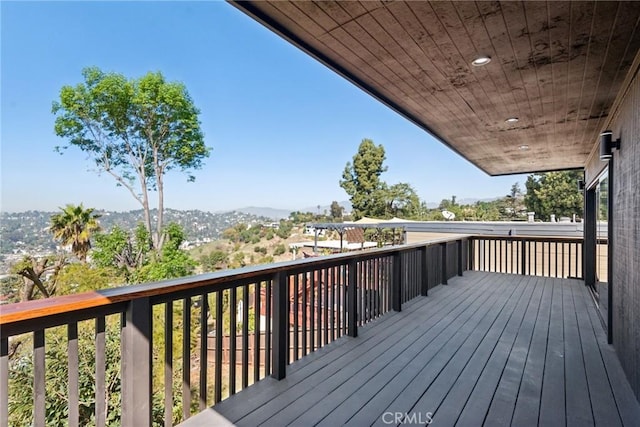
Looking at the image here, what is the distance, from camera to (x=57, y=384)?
5715 mm

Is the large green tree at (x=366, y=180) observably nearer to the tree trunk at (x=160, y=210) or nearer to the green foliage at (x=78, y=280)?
the tree trunk at (x=160, y=210)

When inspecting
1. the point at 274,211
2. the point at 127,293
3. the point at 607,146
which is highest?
the point at 607,146

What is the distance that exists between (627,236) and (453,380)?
177 cm

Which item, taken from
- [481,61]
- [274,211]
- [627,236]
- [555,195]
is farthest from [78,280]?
[274,211]

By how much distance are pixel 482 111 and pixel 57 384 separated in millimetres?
7882

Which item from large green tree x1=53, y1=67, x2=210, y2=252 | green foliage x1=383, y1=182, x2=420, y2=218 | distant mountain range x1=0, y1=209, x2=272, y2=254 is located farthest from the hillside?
green foliage x1=383, y1=182, x2=420, y2=218

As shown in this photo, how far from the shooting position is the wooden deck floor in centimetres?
202

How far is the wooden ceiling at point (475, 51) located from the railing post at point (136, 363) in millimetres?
1834

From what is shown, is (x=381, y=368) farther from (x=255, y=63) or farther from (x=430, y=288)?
(x=255, y=63)

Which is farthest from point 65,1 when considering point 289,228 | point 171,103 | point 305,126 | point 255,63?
point 289,228

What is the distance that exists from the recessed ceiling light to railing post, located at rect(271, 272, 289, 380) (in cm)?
226

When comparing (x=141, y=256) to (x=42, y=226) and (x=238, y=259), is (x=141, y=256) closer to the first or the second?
(x=42, y=226)

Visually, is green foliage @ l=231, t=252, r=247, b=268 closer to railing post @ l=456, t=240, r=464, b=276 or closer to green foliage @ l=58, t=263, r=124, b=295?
green foliage @ l=58, t=263, r=124, b=295

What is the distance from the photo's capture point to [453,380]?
2494 mm
